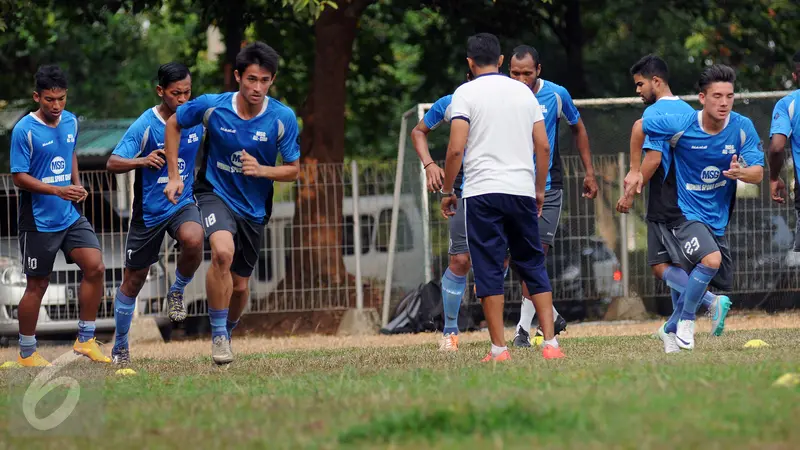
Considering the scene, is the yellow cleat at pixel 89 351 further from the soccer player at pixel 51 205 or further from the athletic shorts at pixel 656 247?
the athletic shorts at pixel 656 247

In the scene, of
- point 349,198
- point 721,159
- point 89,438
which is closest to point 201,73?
point 349,198

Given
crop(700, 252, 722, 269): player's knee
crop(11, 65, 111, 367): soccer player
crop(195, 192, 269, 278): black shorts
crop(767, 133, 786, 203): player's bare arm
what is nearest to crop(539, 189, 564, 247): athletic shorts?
crop(767, 133, 786, 203): player's bare arm

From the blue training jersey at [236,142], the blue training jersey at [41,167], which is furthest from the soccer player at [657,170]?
the blue training jersey at [41,167]

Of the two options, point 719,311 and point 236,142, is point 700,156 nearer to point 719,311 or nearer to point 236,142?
point 719,311

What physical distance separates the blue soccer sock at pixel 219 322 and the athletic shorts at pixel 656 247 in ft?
9.89

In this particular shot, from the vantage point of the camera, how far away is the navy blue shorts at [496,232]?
808 cm

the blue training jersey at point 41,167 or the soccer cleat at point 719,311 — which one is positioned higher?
the blue training jersey at point 41,167

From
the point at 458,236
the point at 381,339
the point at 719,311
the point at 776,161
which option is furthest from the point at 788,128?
the point at 381,339

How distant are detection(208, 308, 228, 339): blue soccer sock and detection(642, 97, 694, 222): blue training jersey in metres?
3.06

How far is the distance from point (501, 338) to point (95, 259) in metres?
3.55

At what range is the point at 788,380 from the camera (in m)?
5.73

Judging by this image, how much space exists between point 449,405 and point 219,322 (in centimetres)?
364

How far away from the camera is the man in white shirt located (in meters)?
8.07

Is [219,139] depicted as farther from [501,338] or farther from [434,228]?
[434,228]
